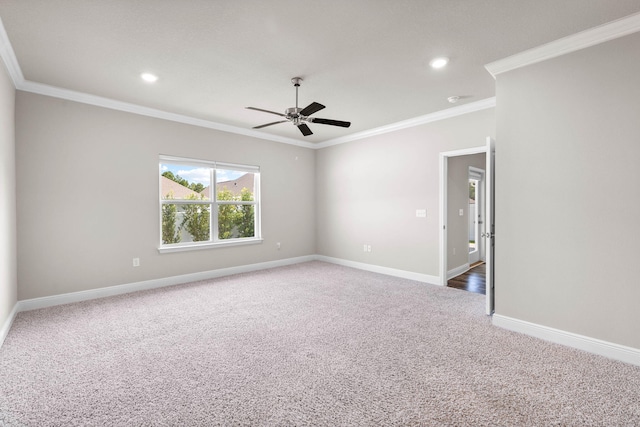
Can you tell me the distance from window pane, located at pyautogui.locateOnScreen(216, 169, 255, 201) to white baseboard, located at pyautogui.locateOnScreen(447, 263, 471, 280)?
3.86 metres

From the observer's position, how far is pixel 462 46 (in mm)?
2695

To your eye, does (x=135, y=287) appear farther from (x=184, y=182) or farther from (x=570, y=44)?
(x=570, y=44)

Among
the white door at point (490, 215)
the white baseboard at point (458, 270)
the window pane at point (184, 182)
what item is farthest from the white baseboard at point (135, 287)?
the white door at point (490, 215)

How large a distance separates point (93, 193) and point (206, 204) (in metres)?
1.59

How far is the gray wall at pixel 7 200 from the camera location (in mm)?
2779

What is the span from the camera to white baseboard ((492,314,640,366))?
2369 millimetres

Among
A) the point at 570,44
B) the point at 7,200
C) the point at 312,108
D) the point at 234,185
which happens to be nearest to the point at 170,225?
the point at 234,185

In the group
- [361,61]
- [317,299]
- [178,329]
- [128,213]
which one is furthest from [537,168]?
[128,213]

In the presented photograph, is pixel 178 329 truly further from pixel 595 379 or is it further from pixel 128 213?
pixel 595 379

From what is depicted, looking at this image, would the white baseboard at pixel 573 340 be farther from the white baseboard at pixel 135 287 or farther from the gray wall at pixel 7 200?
the gray wall at pixel 7 200

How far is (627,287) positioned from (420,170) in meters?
2.95

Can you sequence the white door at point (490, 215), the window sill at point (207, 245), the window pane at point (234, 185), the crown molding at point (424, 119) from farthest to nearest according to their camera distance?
1. the window pane at point (234, 185)
2. the window sill at point (207, 245)
3. the crown molding at point (424, 119)
4. the white door at point (490, 215)

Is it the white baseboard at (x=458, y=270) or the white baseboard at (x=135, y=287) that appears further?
the white baseboard at (x=458, y=270)

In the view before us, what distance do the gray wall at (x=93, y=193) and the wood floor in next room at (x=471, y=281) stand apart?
386 cm
